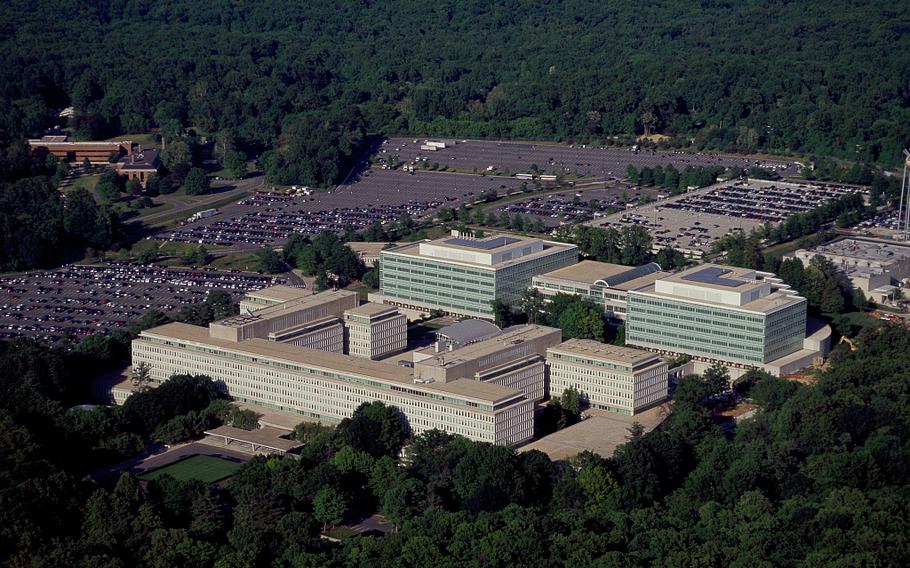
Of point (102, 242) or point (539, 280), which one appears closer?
point (539, 280)

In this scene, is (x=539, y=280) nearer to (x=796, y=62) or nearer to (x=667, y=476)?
(x=667, y=476)

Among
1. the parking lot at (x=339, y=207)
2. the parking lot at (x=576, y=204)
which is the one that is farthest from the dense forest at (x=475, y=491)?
the parking lot at (x=576, y=204)

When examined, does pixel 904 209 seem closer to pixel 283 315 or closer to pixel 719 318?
pixel 719 318

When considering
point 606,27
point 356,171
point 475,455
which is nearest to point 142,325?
point 475,455

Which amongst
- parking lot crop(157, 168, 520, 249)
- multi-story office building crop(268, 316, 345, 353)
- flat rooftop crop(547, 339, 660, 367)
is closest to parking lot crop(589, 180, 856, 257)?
parking lot crop(157, 168, 520, 249)

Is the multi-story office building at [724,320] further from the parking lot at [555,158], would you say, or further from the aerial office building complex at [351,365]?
the parking lot at [555,158]

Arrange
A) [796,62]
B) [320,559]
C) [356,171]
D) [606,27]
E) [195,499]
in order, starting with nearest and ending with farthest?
[320,559] → [195,499] → [356,171] → [796,62] → [606,27]
